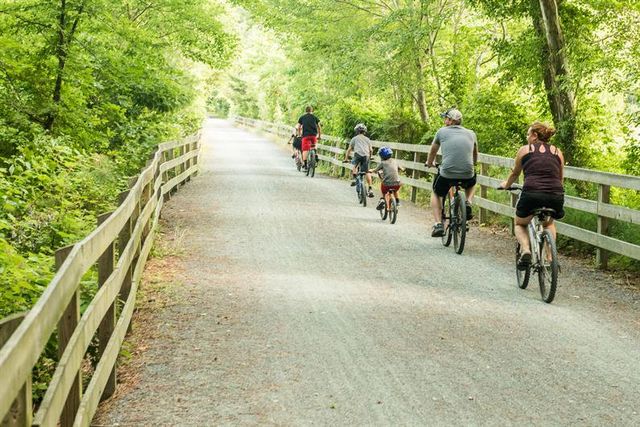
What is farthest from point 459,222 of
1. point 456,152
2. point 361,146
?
point 361,146

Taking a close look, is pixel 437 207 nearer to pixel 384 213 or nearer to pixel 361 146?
pixel 384 213

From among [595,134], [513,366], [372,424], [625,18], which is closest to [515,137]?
[595,134]

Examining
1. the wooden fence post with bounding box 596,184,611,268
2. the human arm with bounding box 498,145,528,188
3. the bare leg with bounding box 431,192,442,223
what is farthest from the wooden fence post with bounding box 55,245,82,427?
the bare leg with bounding box 431,192,442,223

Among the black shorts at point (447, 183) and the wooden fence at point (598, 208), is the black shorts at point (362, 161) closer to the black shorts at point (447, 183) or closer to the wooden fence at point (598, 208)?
the wooden fence at point (598, 208)

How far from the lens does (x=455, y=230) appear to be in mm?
11734

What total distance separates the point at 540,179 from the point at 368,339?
3.18m

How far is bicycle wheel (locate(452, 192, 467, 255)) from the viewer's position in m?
11.5

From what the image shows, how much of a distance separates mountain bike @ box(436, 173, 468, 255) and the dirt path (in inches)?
8.3

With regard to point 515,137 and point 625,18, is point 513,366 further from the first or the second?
point 515,137

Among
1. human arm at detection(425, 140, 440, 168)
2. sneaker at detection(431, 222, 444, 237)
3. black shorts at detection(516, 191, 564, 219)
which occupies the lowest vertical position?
sneaker at detection(431, 222, 444, 237)

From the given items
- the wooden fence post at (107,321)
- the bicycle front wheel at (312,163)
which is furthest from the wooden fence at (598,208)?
the bicycle front wheel at (312,163)

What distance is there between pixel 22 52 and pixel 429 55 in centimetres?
1242

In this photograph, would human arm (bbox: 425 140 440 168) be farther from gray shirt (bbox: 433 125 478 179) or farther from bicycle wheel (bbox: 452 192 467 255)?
bicycle wheel (bbox: 452 192 467 255)

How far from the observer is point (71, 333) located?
13.4 ft
